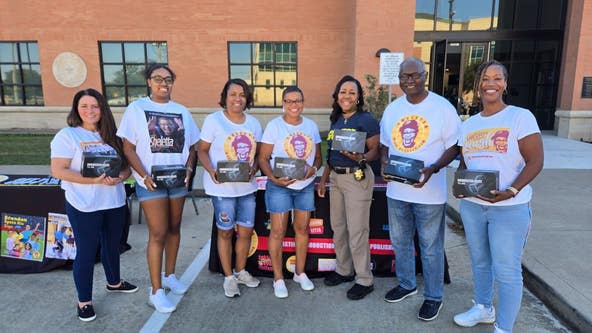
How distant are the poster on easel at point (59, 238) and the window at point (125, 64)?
1190 cm

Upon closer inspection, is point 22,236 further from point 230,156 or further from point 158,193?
point 230,156

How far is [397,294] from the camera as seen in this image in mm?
3416

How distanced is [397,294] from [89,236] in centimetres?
261

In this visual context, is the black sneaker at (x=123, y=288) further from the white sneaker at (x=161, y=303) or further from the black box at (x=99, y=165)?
the black box at (x=99, y=165)

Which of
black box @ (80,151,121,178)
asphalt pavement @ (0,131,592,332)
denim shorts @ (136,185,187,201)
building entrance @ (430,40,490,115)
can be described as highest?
building entrance @ (430,40,490,115)

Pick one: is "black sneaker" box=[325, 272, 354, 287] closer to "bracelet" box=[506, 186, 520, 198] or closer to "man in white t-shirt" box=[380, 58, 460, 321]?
"man in white t-shirt" box=[380, 58, 460, 321]

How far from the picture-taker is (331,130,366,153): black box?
3.07 meters

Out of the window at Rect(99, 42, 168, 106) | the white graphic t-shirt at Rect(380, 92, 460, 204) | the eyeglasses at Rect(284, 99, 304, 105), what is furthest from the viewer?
the window at Rect(99, 42, 168, 106)

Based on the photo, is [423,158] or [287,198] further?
[287,198]

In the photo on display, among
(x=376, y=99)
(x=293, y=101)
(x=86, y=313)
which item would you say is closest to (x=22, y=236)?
(x=86, y=313)

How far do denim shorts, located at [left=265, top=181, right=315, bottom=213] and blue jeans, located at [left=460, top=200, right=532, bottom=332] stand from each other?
1276mm

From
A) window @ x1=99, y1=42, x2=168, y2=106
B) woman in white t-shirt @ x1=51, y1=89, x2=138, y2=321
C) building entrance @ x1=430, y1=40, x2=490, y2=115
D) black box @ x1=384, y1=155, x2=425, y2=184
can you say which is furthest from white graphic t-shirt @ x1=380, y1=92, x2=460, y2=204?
window @ x1=99, y1=42, x2=168, y2=106

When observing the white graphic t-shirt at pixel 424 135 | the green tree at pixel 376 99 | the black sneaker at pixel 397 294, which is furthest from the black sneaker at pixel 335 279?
the green tree at pixel 376 99

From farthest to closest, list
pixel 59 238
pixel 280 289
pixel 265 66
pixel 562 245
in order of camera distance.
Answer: pixel 265 66
pixel 562 245
pixel 59 238
pixel 280 289
